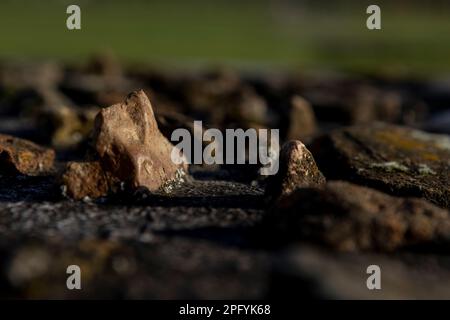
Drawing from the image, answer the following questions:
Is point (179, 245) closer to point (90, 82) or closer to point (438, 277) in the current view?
point (438, 277)

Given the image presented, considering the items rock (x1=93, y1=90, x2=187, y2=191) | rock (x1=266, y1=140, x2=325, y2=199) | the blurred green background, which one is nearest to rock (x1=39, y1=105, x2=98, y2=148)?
rock (x1=93, y1=90, x2=187, y2=191)

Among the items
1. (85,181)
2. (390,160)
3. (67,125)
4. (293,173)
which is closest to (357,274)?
(293,173)

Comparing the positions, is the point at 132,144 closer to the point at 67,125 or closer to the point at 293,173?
the point at 293,173

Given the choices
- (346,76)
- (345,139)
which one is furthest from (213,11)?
(345,139)

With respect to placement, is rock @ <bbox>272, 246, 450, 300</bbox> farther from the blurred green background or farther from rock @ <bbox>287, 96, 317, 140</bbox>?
the blurred green background

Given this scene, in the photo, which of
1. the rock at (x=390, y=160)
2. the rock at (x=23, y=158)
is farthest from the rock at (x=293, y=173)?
the rock at (x=23, y=158)
